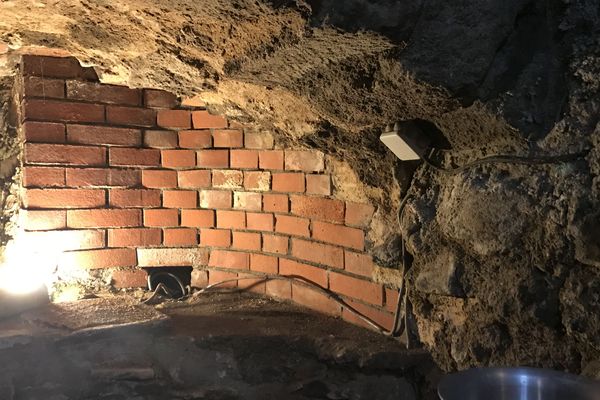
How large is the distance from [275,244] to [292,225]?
0.44ft

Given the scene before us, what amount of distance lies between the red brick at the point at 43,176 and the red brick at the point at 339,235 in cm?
107

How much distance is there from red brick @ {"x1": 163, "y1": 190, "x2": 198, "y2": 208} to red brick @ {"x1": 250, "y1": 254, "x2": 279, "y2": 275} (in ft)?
1.23

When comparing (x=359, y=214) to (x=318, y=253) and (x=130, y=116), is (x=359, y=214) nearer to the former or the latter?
(x=318, y=253)

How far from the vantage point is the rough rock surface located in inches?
48.4

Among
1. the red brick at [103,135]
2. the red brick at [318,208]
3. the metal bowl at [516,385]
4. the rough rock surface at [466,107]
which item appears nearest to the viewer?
the metal bowl at [516,385]

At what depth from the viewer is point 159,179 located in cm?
247

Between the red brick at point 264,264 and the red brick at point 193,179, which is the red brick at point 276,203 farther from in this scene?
the red brick at point 193,179

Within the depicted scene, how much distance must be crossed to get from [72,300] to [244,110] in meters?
1.05

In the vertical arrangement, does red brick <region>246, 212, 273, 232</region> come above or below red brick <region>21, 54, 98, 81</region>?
below

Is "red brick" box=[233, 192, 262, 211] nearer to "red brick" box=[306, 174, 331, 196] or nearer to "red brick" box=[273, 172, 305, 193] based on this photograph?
"red brick" box=[273, 172, 305, 193]

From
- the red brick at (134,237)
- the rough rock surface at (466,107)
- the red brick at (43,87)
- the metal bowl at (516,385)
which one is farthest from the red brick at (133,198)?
the metal bowl at (516,385)

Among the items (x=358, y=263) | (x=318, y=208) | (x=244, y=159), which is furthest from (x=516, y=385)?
(x=244, y=159)

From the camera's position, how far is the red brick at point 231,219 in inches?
95.3

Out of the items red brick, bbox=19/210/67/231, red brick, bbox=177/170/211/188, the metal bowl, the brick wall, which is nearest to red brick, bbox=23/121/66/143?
the brick wall
